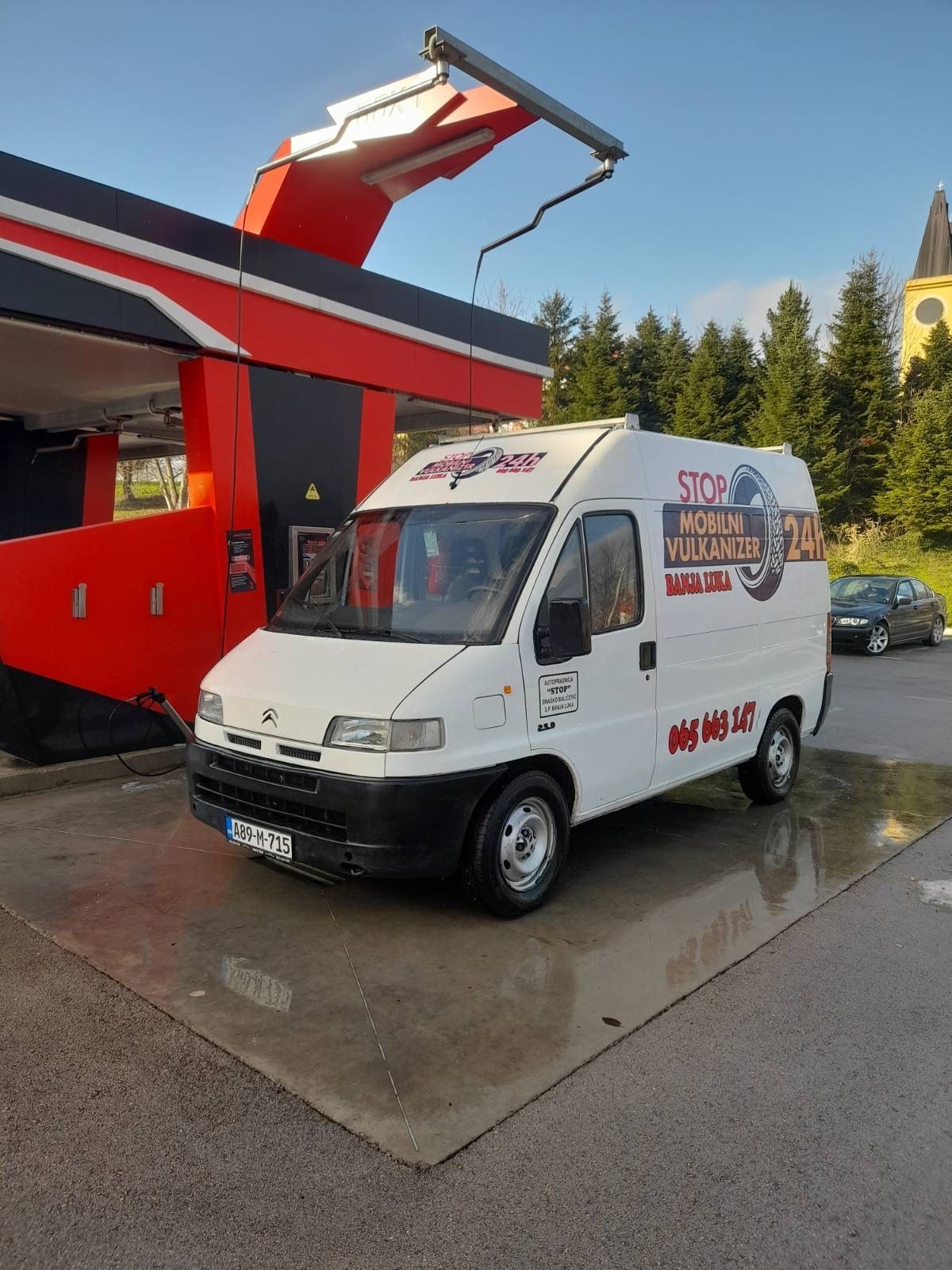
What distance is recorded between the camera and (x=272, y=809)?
4625 millimetres

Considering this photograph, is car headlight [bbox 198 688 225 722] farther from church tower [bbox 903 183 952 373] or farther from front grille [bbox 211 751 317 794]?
church tower [bbox 903 183 952 373]

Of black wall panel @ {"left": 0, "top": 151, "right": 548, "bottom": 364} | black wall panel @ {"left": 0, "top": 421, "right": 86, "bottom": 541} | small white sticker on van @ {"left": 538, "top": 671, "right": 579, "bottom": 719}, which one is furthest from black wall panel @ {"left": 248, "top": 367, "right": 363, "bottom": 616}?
black wall panel @ {"left": 0, "top": 421, "right": 86, "bottom": 541}

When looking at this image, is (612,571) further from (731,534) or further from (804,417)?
(804,417)

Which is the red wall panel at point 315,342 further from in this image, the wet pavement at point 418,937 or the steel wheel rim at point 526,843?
the steel wheel rim at point 526,843

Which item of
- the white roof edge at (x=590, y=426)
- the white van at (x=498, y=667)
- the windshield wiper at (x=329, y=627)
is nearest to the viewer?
the white van at (x=498, y=667)

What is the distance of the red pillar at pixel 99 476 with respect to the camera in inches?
504

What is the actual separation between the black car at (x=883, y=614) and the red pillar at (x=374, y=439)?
9.89 m

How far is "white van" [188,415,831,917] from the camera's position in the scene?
4.32 meters

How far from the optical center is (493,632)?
15.1 ft

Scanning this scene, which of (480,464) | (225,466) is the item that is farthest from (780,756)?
(225,466)

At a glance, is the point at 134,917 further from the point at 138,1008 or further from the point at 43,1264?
the point at 43,1264

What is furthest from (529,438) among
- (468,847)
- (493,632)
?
(468,847)

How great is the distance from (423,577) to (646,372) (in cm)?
3928

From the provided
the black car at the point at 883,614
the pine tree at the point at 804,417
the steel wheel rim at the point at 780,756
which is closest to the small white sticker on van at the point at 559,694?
the steel wheel rim at the point at 780,756
